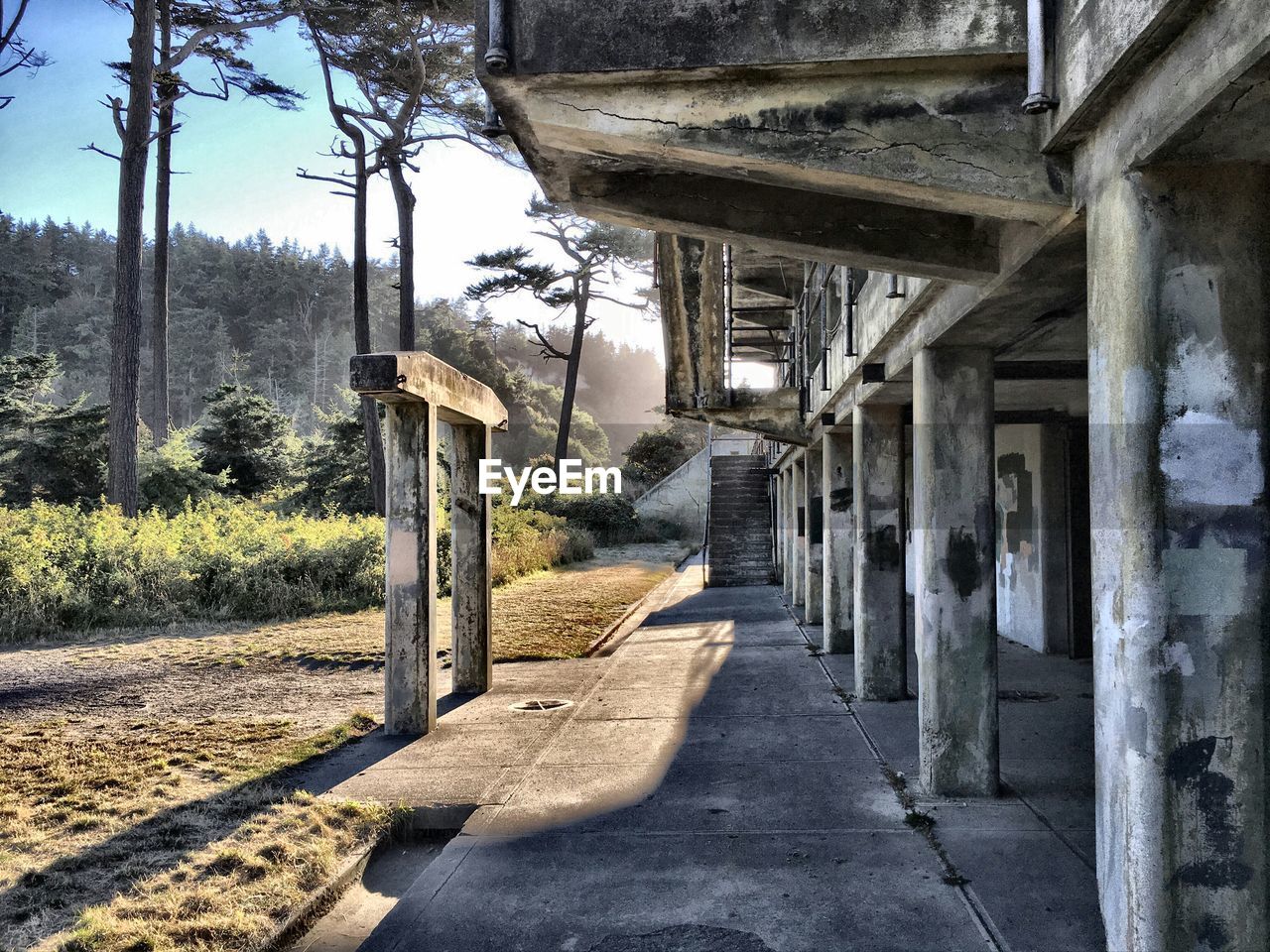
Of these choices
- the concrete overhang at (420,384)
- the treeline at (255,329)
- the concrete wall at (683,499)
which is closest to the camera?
the concrete overhang at (420,384)

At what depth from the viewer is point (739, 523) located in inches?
925

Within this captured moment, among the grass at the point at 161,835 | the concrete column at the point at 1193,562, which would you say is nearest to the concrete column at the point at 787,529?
the grass at the point at 161,835

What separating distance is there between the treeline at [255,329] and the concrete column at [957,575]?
1536 inches

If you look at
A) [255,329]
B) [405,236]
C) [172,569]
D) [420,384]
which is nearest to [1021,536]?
[420,384]

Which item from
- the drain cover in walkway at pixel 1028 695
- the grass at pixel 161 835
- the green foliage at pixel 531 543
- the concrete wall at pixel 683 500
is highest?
the concrete wall at pixel 683 500

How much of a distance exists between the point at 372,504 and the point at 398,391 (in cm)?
1982

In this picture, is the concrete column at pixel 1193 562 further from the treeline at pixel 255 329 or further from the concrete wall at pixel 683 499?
the treeline at pixel 255 329

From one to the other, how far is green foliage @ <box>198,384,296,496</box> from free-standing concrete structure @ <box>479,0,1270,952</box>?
76.1ft

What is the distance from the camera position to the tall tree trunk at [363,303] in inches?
846

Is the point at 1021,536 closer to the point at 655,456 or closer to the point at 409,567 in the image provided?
the point at 409,567

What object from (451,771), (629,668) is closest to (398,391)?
(451,771)

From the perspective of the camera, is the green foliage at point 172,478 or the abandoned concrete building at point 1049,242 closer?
the abandoned concrete building at point 1049,242

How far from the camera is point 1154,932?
2.73 m

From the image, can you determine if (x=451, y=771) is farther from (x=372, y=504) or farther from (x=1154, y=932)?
(x=372, y=504)
